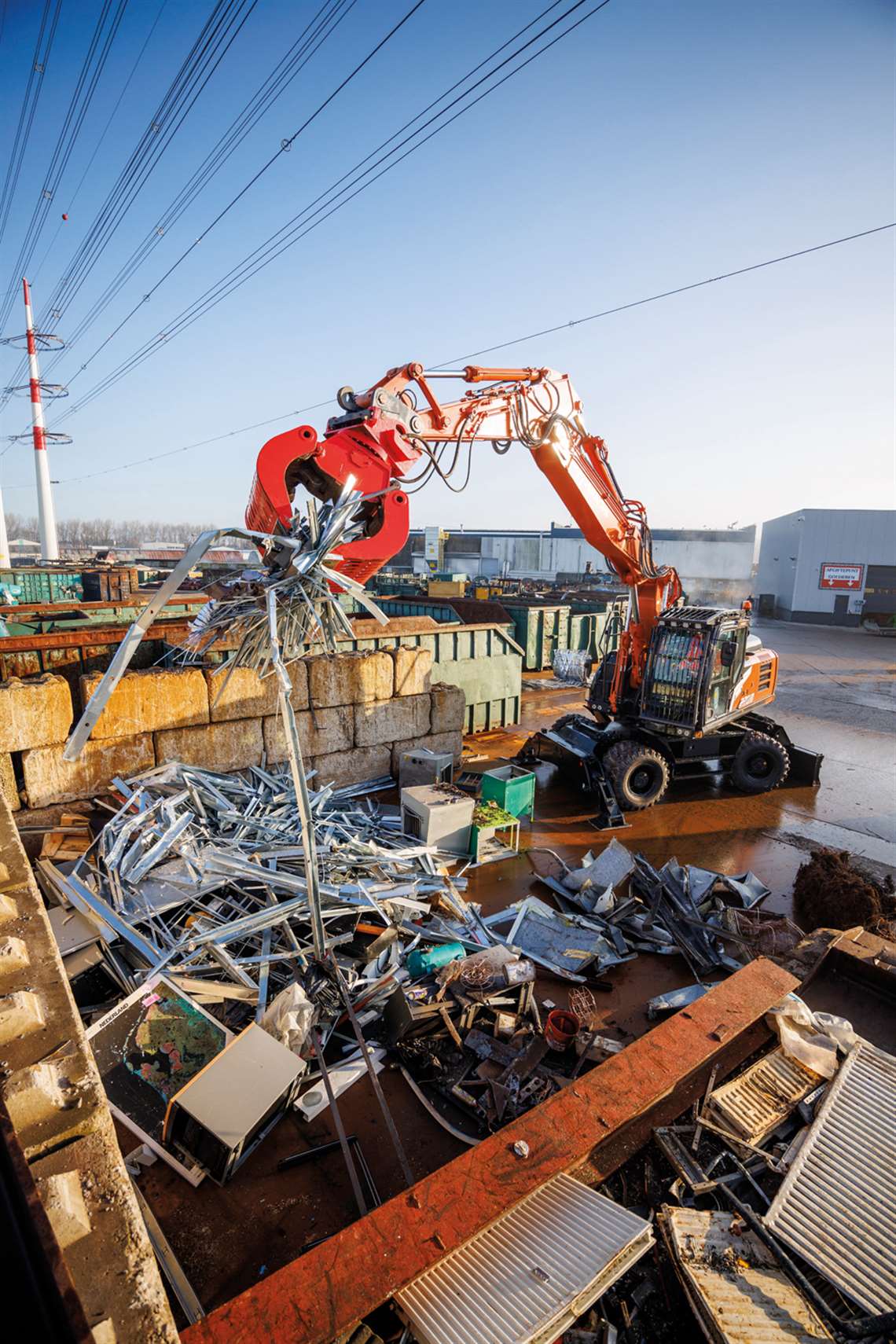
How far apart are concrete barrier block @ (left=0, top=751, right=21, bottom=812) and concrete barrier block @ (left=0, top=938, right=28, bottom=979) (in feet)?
15.4

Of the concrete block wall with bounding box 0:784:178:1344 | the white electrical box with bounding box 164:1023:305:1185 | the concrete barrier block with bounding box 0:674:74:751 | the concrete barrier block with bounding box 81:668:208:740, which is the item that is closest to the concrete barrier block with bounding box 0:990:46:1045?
the concrete block wall with bounding box 0:784:178:1344

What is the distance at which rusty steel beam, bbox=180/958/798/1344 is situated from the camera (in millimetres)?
2238

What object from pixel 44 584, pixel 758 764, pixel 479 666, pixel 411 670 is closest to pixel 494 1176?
pixel 411 670

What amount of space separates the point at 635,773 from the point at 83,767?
741cm

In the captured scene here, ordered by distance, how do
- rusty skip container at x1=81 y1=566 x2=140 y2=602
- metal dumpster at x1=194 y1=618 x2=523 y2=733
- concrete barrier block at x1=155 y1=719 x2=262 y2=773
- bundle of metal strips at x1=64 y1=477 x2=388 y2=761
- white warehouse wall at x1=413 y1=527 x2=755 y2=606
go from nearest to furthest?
bundle of metal strips at x1=64 y1=477 x2=388 y2=761 < concrete barrier block at x1=155 y1=719 x2=262 y2=773 < metal dumpster at x1=194 y1=618 x2=523 y2=733 < rusty skip container at x1=81 y1=566 x2=140 y2=602 < white warehouse wall at x1=413 y1=527 x2=755 y2=606

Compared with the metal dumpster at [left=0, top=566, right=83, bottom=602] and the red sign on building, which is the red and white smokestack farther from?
the red sign on building

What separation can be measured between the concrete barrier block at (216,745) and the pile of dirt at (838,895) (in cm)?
694

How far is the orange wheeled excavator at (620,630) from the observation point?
6180mm

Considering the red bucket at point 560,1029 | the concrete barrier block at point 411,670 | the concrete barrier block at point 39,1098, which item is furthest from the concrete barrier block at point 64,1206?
the concrete barrier block at point 411,670

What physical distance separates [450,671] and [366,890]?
678cm

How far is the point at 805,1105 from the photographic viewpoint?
339cm

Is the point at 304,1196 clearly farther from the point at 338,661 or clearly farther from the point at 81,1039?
the point at 338,661

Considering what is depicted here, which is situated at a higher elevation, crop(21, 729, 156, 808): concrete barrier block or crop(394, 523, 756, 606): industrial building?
crop(394, 523, 756, 606): industrial building

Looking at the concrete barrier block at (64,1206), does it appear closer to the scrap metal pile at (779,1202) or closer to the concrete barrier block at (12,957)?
the concrete barrier block at (12,957)
